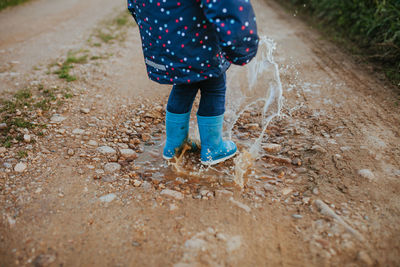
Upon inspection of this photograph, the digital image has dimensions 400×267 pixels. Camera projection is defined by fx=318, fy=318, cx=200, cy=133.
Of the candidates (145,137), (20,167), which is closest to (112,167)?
(145,137)

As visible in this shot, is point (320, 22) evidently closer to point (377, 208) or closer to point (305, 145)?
point (305, 145)

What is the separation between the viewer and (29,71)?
309 centimetres

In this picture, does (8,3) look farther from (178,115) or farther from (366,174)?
(366,174)

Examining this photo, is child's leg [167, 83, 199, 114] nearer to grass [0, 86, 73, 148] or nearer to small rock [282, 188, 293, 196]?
small rock [282, 188, 293, 196]

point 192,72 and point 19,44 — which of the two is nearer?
point 192,72

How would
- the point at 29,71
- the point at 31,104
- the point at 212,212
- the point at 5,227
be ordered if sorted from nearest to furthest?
the point at 5,227, the point at 212,212, the point at 31,104, the point at 29,71

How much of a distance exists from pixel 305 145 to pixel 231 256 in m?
1.03

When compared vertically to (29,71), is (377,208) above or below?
below

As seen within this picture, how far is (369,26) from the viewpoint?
346 centimetres

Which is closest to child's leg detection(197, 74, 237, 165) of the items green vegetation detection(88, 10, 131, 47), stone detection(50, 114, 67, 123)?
stone detection(50, 114, 67, 123)

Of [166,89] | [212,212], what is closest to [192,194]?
[212,212]

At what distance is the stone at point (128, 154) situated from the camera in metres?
2.05

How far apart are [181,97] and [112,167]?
59 cm

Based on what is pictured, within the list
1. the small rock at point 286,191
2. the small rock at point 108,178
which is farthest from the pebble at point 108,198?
the small rock at point 286,191
